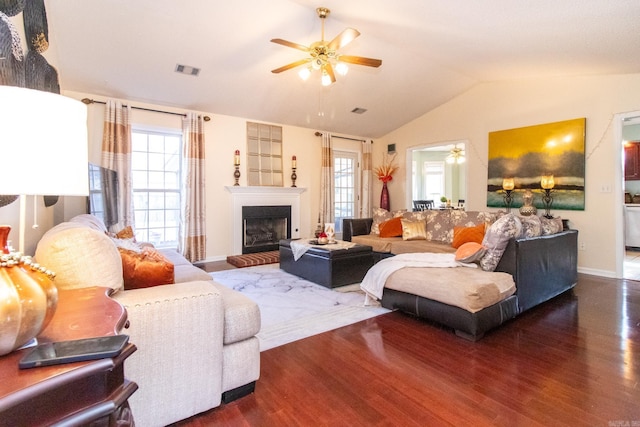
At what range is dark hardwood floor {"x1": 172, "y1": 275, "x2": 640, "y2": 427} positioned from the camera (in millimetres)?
1572

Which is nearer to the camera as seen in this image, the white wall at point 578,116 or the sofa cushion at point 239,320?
the sofa cushion at point 239,320

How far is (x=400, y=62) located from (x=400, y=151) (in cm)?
258

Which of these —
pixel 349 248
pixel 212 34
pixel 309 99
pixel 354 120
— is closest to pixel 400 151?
pixel 354 120

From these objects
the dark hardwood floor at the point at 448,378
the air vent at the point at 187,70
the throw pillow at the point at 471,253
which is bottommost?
the dark hardwood floor at the point at 448,378

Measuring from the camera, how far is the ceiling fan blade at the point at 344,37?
2.98m

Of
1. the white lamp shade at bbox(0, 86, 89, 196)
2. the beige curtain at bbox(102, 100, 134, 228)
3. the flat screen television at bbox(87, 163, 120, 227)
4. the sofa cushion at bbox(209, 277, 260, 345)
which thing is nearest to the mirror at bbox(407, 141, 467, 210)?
the beige curtain at bbox(102, 100, 134, 228)

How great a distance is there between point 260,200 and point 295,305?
10.2 ft

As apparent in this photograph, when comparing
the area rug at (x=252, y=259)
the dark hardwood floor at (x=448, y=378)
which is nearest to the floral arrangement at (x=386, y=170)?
the area rug at (x=252, y=259)

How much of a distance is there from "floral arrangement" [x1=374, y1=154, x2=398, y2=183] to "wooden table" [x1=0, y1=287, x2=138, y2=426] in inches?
267

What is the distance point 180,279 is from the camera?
7.82 feet

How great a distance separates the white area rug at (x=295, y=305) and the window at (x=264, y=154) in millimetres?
2196

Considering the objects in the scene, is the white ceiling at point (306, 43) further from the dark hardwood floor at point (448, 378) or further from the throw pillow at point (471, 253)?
the dark hardwood floor at point (448, 378)

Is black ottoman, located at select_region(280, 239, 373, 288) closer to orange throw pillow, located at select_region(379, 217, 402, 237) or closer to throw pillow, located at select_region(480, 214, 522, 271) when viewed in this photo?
orange throw pillow, located at select_region(379, 217, 402, 237)

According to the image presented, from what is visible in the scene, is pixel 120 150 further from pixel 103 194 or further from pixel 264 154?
pixel 264 154
